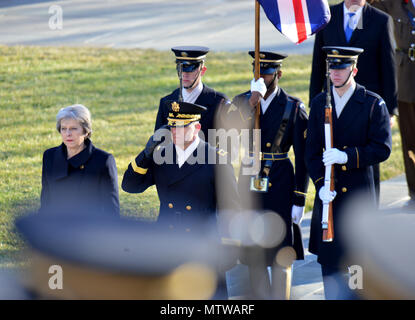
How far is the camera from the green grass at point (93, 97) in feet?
32.8

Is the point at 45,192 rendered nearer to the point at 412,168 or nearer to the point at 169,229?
the point at 169,229

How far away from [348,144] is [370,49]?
5.51 ft

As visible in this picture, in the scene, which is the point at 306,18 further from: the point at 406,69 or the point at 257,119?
the point at 406,69

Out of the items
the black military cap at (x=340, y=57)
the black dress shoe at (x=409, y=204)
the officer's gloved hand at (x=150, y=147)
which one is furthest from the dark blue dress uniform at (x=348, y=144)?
the black dress shoe at (x=409, y=204)

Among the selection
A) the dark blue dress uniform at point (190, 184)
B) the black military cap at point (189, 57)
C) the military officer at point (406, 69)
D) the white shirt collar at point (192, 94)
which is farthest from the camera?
the military officer at point (406, 69)

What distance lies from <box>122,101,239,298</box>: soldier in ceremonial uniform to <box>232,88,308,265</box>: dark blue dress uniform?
69 centimetres

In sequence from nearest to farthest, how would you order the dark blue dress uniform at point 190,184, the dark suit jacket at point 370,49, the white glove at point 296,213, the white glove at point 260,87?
1. the dark blue dress uniform at point 190,184
2. the white glove at point 260,87
3. the white glove at point 296,213
4. the dark suit jacket at point 370,49

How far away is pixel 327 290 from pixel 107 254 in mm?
1756

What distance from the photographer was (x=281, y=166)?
255 inches

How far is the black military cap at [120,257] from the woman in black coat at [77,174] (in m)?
0.29

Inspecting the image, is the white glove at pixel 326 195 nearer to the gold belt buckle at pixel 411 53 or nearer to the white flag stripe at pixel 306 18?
the white flag stripe at pixel 306 18

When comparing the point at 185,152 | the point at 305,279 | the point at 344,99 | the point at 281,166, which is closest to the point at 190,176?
the point at 185,152

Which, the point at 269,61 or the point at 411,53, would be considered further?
the point at 411,53

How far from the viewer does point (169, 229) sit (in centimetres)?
575
